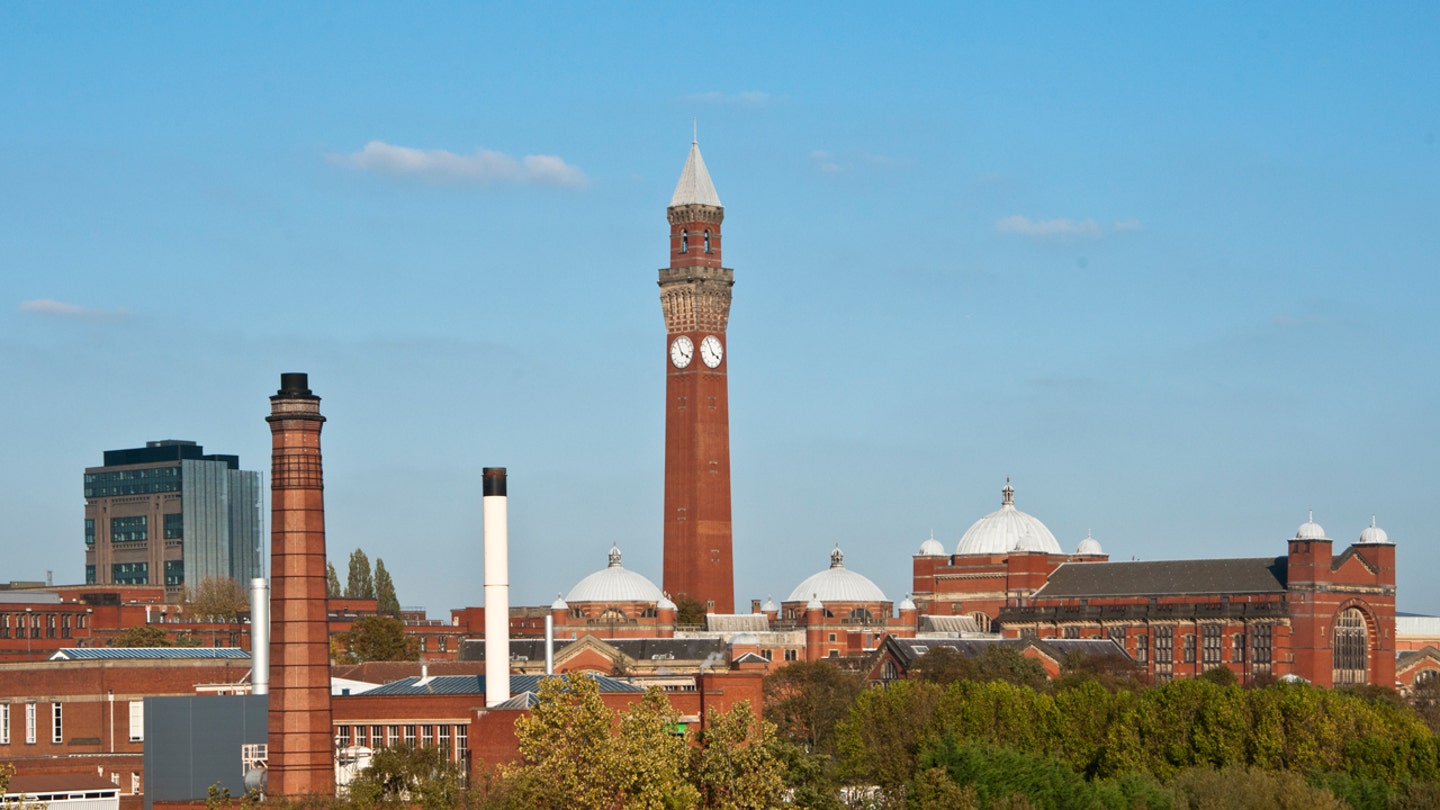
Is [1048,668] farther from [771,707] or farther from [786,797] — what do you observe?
[786,797]

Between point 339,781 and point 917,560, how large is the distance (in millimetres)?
101081

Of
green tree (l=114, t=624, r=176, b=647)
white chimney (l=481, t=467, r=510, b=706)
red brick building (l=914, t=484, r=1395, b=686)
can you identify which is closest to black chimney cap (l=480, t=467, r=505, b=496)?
white chimney (l=481, t=467, r=510, b=706)

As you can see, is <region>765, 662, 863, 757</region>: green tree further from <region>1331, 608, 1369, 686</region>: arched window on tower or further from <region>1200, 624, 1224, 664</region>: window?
<region>1331, 608, 1369, 686</region>: arched window on tower

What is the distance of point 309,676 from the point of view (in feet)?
262

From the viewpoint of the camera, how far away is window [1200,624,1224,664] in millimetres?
160375

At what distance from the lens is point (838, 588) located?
176 metres

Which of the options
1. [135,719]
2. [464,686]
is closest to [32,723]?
[135,719]

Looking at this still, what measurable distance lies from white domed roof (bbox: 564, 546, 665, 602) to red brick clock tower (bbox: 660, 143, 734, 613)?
6529 millimetres

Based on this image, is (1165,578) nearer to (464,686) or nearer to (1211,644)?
(1211,644)

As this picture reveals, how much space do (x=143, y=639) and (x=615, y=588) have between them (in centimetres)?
4365

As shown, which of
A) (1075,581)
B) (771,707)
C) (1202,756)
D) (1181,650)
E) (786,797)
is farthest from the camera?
(1075,581)

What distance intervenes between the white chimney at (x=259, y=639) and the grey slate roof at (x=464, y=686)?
4.10 meters

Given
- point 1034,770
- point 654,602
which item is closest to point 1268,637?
point 654,602

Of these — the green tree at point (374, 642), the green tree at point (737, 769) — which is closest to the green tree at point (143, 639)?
the green tree at point (374, 642)
